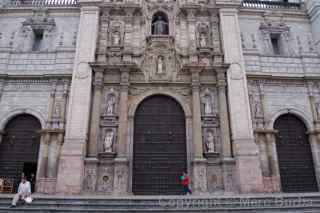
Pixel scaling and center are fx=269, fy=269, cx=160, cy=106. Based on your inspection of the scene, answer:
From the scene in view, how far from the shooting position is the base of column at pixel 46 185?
1362 centimetres

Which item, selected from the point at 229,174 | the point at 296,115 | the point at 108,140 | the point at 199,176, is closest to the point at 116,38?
the point at 108,140

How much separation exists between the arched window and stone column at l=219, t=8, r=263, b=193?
362cm

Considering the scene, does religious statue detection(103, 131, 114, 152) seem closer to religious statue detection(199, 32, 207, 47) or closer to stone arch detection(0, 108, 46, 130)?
stone arch detection(0, 108, 46, 130)

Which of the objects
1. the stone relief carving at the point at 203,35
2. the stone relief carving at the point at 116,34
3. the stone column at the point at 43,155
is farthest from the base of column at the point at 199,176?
the stone relief carving at the point at 116,34

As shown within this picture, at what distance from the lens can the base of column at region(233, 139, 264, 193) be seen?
44.4 feet

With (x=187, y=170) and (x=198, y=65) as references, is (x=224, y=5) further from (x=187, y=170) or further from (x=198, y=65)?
(x=187, y=170)

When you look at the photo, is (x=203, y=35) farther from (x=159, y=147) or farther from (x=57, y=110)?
(x=57, y=110)

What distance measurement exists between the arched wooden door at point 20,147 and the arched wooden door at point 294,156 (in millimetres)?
14143

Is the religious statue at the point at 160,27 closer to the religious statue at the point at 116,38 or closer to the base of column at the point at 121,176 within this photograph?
the religious statue at the point at 116,38

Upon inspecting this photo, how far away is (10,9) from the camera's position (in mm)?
18703

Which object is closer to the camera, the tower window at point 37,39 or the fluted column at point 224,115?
the fluted column at point 224,115

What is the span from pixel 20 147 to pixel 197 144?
10.1 metres

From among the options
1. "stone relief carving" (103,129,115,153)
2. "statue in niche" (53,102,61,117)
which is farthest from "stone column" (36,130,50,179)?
"stone relief carving" (103,129,115,153)

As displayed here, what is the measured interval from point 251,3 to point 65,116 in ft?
51.6
